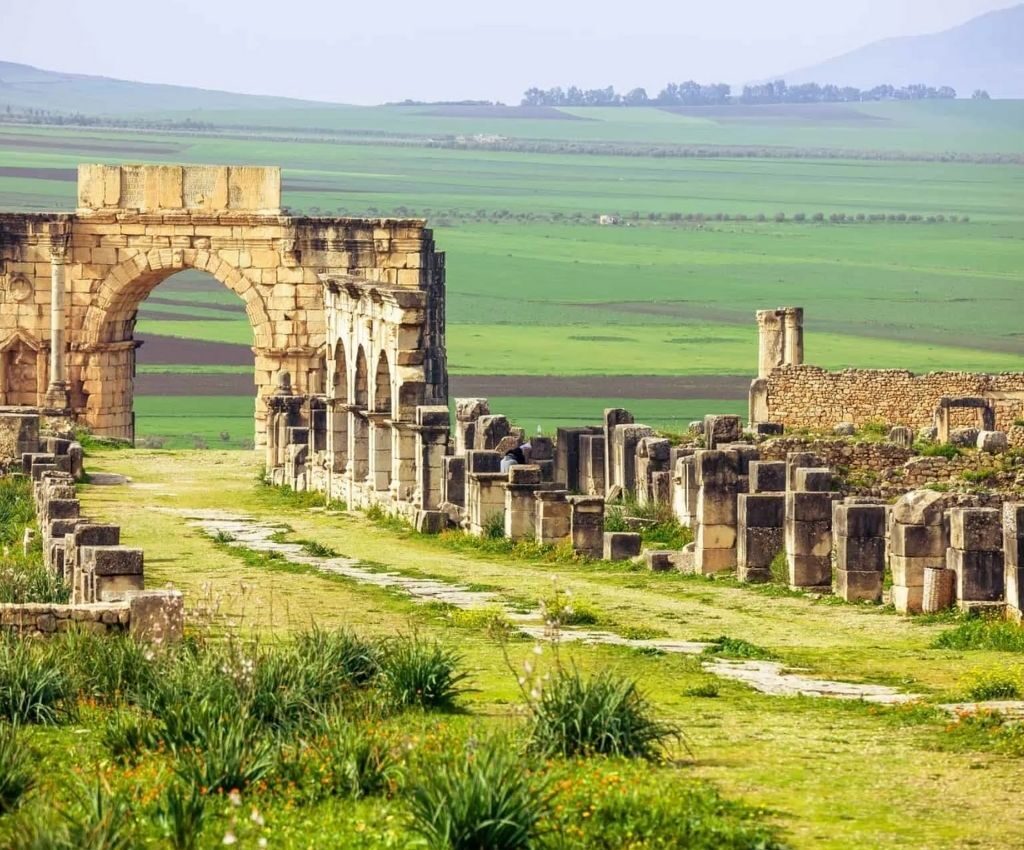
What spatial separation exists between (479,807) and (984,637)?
931 cm

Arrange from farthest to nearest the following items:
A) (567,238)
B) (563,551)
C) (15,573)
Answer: (567,238)
(563,551)
(15,573)

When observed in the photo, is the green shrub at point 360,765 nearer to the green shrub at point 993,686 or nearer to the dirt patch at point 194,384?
the green shrub at point 993,686

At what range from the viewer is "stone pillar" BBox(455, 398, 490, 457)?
3928 cm

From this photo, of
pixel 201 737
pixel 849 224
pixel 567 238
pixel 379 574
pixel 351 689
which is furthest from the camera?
pixel 849 224

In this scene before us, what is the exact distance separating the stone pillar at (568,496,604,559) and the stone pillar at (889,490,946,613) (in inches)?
235

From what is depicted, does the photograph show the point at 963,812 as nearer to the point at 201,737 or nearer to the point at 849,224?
the point at 201,737

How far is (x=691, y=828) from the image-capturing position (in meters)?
14.2

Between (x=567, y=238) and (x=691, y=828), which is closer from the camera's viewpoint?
(x=691, y=828)

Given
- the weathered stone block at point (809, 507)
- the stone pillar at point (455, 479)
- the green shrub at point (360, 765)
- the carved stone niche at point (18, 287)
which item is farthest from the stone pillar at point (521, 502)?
the carved stone niche at point (18, 287)

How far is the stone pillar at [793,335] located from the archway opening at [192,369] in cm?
1203

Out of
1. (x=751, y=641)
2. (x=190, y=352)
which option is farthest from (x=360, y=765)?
(x=190, y=352)

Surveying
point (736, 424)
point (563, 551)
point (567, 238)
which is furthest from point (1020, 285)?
point (563, 551)

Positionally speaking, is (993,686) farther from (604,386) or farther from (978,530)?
(604,386)

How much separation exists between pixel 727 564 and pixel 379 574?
3.48 m
